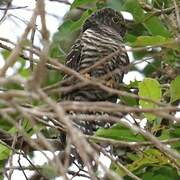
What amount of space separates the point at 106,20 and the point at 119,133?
1.48 meters

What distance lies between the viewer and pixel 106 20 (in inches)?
123

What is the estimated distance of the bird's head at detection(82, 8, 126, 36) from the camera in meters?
2.98

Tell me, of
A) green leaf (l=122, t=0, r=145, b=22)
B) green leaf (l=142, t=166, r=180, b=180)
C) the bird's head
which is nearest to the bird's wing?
the bird's head

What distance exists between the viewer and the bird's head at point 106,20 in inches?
117

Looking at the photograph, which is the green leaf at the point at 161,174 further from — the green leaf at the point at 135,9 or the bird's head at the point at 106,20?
the bird's head at the point at 106,20

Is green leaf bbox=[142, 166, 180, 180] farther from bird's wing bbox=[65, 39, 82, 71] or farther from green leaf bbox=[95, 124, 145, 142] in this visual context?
bird's wing bbox=[65, 39, 82, 71]

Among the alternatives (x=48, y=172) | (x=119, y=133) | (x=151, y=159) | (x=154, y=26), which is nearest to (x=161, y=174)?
(x=151, y=159)

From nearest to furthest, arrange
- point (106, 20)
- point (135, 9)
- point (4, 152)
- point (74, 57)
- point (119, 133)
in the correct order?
point (119, 133) → point (4, 152) → point (135, 9) → point (74, 57) → point (106, 20)

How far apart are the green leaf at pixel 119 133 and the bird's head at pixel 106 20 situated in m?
1.26

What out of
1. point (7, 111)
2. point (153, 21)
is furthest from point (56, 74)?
point (7, 111)

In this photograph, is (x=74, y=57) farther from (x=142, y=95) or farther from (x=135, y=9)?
(x=142, y=95)

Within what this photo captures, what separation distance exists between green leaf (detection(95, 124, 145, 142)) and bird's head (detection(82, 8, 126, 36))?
1.26 m

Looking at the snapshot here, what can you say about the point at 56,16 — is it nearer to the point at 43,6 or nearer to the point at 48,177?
the point at 48,177

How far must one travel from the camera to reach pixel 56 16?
243 cm
